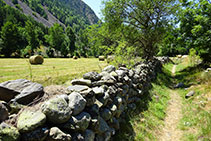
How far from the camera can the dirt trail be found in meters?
4.80

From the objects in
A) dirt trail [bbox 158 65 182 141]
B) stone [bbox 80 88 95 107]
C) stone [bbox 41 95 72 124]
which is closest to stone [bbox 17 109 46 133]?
stone [bbox 41 95 72 124]

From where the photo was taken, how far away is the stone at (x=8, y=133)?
5.11ft

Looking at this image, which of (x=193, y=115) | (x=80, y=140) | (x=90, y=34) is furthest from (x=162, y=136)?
(x=90, y=34)

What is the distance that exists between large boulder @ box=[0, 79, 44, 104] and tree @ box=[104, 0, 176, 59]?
12.5m

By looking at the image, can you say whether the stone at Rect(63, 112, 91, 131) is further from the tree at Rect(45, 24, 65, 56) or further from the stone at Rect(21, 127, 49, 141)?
the tree at Rect(45, 24, 65, 56)

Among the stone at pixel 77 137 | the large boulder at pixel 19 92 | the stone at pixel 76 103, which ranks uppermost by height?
the large boulder at pixel 19 92

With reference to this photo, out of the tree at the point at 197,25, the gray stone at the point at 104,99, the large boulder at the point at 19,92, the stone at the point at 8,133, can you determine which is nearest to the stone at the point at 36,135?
the stone at the point at 8,133

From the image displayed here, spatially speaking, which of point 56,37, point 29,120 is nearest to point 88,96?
point 29,120

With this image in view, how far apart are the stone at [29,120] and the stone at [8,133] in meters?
0.08

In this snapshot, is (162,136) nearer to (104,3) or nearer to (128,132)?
(128,132)

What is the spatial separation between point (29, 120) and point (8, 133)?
0.29 m

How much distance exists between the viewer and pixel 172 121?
5.87 m

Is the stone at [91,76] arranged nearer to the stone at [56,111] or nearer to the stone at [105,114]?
the stone at [105,114]

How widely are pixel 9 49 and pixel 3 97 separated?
50.9 metres
